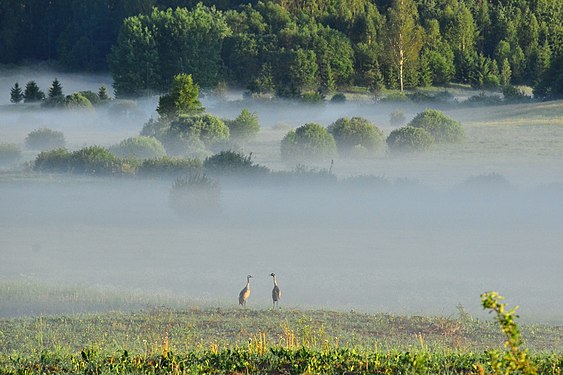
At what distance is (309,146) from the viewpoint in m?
35.0

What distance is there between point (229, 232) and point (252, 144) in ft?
51.2

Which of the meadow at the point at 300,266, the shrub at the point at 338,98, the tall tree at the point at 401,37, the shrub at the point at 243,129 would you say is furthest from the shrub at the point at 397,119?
the tall tree at the point at 401,37

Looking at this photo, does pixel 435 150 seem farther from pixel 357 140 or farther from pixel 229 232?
pixel 229 232

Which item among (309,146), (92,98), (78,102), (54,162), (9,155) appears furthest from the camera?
(92,98)

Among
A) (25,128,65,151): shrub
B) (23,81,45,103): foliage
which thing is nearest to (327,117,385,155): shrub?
(25,128,65,151): shrub

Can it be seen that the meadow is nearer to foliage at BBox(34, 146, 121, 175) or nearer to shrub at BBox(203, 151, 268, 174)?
foliage at BBox(34, 146, 121, 175)

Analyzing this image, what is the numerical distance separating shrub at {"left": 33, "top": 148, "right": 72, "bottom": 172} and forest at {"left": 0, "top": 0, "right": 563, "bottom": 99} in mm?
23549

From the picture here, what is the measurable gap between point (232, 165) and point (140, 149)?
5689 mm

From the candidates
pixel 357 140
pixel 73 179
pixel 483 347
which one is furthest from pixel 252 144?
pixel 483 347

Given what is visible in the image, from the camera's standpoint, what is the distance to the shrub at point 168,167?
3117 centimetres

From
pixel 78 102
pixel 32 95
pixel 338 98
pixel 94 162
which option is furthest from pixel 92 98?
pixel 94 162

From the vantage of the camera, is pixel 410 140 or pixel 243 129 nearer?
pixel 410 140

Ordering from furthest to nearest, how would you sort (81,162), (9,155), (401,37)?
(401,37), (9,155), (81,162)

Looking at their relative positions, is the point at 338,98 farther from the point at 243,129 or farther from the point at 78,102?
the point at 243,129
